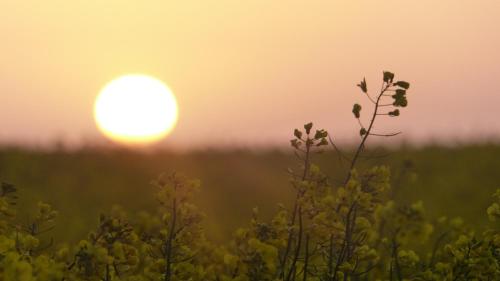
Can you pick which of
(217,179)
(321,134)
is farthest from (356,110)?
(217,179)

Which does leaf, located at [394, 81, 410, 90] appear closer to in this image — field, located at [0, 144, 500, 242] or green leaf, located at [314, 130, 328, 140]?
green leaf, located at [314, 130, 328, 140]

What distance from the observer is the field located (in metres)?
18.3

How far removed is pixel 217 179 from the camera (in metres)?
21.7

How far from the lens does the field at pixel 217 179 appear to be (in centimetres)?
1827

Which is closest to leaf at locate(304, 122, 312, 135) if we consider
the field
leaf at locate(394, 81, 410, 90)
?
leaf at locate(394, 81, 410, 90)

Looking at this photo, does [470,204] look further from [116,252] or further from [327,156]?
[116,252]

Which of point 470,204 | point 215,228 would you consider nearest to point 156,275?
point 215,228

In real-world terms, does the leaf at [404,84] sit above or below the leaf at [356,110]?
above

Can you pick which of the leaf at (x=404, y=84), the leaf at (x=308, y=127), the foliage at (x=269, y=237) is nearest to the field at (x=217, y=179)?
the foliage at (x=269, y=237)

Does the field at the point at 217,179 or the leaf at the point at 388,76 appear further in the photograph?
the field at the point at 217,179

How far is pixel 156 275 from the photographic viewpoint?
13.0 ft

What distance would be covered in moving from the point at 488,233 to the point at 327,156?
2083 cm

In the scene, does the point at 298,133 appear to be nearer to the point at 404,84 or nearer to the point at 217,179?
the point at 404,84

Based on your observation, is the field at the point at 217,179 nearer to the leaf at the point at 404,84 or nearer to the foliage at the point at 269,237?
the foliage at the point at 269,237
